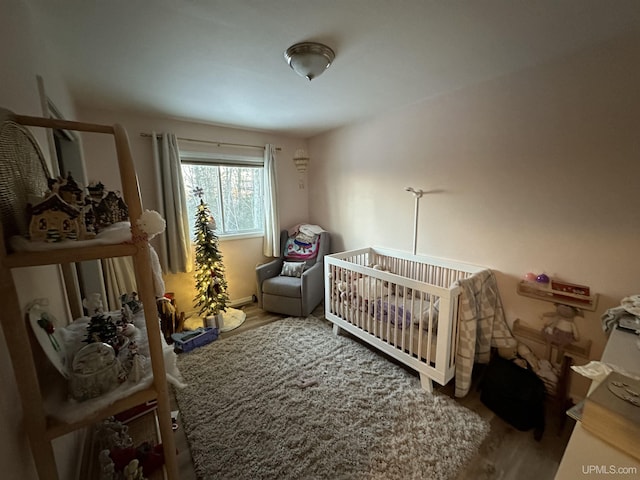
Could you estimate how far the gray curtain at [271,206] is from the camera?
11.5 feet

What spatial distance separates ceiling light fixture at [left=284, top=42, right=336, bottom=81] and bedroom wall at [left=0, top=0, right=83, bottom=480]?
1179mm

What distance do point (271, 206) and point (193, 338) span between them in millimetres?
1845

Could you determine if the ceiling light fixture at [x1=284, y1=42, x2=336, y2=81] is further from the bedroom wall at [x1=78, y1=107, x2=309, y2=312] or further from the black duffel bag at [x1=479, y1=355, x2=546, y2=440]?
the black duffel bag at [x1=479, y1=355, x2=546, y2=440]

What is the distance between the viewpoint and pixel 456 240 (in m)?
2.35

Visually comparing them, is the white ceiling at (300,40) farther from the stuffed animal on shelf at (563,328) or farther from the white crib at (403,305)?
the stuffed animal on shelf at (563,328)

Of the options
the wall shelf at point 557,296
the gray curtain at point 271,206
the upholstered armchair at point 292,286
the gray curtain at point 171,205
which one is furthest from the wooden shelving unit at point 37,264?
the gray curtain at point 271,206

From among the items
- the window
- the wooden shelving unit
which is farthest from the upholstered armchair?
the wooden shelving unit

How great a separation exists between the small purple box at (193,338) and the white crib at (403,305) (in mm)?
1242

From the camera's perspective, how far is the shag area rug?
4.65ft

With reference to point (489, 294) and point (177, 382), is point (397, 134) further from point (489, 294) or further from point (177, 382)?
point (177, 382)

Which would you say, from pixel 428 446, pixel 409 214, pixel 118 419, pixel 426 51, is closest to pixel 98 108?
pixel 118 419

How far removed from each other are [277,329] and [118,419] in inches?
59.1

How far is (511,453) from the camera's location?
147 centimetres

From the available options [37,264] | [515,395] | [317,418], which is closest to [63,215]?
[37,264]
